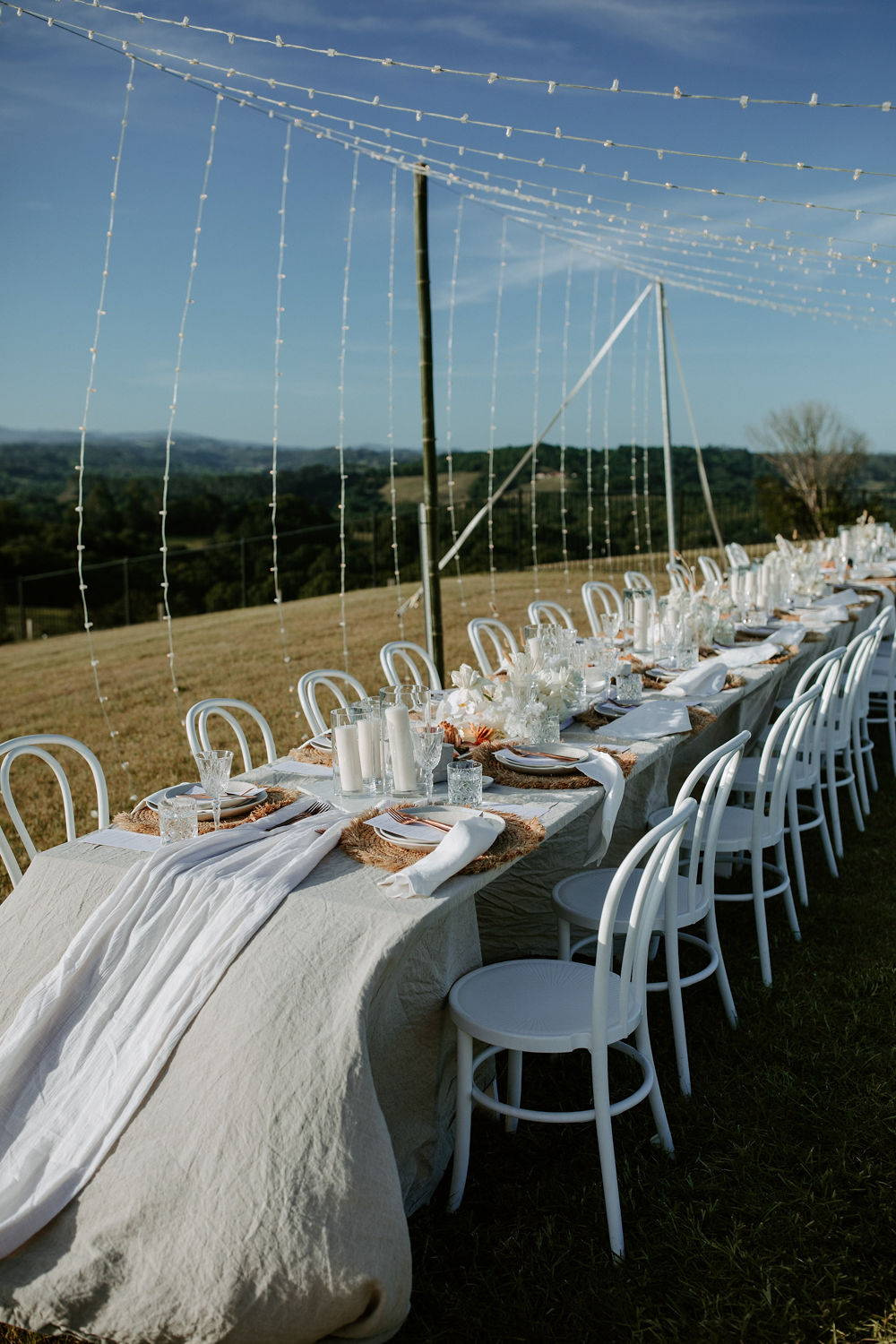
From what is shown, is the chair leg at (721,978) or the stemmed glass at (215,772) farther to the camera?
the chair leg at (721,978)

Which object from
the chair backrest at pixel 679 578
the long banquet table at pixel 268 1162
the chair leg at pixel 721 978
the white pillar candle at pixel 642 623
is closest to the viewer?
the long banquet table at pixel 268 1162

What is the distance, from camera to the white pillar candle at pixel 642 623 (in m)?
5.14

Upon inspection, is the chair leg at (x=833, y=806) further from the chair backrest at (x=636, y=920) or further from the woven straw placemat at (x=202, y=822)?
the woven straw placemat at (x=202, y=822)

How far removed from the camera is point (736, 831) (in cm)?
362

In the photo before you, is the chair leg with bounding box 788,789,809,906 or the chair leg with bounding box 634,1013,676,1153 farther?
the chair leg with bounding box 788,789,809,906

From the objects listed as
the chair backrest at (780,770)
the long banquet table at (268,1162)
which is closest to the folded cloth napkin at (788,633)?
the chair backrest at (780,770)

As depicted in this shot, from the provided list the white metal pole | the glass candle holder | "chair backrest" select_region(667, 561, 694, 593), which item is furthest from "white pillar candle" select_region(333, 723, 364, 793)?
the white metal pole

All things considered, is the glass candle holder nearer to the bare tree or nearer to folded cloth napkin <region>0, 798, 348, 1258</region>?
folded cloth napkin <region>0, 798, 348, 1258</region>

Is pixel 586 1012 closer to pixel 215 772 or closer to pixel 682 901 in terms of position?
pixel 682 901

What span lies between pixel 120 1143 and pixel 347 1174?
0.48 metres

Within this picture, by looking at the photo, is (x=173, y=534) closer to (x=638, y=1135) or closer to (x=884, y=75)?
(x=884, y=75)

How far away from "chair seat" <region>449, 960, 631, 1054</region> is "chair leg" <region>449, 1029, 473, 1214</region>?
0.07 m

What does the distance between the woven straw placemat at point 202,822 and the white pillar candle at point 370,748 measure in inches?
Answer: 8.8

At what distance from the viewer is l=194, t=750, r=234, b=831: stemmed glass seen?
8.73ft
